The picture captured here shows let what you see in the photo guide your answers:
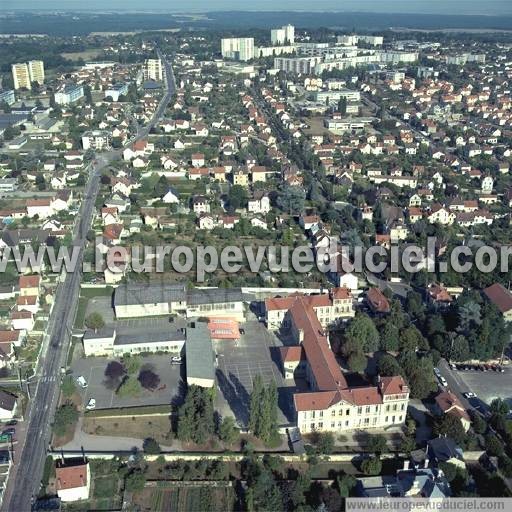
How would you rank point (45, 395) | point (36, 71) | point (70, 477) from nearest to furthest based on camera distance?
point (70, 477) → point (45, 395) → point (36, 71)

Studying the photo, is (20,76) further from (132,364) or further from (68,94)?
(132,364)

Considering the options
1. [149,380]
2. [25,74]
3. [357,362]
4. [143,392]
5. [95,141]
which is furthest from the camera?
[25,74]

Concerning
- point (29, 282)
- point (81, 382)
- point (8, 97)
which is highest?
point (8, 97)

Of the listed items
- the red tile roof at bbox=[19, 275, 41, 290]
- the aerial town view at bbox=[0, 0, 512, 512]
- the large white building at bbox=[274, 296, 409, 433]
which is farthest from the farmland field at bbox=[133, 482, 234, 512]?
the red tile roof at bbox=[19, 275, 41, 290]

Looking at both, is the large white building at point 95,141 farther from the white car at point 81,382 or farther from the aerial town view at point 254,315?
the white car at point 81,382

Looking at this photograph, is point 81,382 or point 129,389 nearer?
point 129,389

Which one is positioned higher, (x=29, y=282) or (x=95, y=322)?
(x=29, y=282)

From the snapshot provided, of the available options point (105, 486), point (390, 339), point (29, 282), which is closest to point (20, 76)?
point (29, 282)

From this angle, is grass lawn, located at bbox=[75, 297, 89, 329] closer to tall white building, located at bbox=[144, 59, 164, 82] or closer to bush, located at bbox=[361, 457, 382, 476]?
bush, located at bbox=[361, 457, 382, 476]
